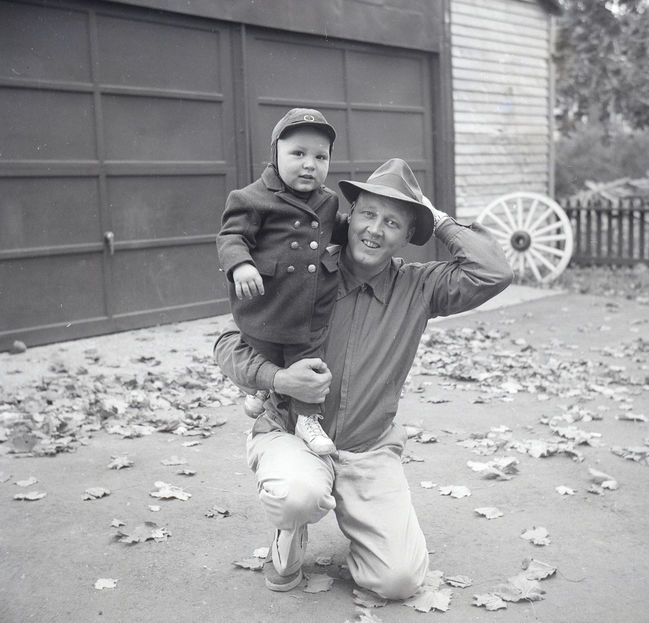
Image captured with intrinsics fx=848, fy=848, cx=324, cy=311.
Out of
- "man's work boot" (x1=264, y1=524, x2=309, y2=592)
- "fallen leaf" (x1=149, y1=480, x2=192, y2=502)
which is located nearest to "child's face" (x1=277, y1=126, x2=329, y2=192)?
"man's work boot" (x1=264, y1=524, x2=309, y2=592)

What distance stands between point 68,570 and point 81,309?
4.46 m

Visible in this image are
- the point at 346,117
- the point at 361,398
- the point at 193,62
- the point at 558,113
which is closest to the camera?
the point at 361,398

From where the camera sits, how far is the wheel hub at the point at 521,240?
1217 centimetres

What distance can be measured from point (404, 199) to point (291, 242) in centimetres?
46

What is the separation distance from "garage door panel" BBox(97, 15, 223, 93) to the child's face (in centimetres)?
505

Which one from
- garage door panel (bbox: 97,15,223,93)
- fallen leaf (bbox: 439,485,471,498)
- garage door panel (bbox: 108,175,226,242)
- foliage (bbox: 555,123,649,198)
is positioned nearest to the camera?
fallen leaf (bbox: 439,485,471,498)

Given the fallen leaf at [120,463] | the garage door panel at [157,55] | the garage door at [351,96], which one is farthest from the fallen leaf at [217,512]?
the garage door at [351,96]

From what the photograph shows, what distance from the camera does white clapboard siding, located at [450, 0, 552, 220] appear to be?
11914mm

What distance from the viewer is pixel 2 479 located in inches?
173

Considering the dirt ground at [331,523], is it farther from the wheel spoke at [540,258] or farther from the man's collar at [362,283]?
the wheel spoke at [540,258]

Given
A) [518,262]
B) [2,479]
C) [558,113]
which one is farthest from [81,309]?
[558,113]

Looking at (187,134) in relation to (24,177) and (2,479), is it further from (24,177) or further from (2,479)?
(2,479)

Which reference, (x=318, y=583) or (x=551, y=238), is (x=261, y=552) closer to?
(x=318, y=583)

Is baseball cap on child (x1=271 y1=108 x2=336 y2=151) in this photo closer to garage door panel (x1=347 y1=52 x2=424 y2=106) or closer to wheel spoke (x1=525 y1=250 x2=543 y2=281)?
garage door panel (x1=347 y1=52 x2=424 y2=106)
